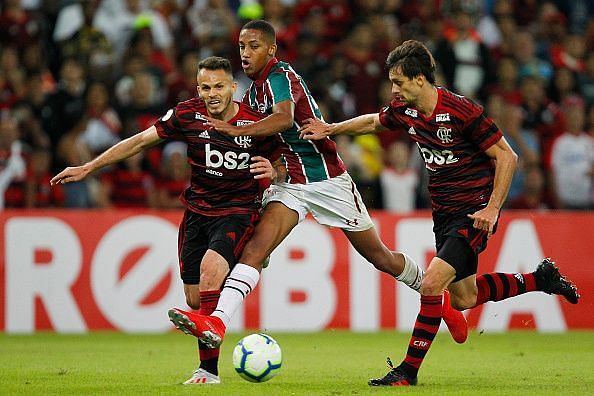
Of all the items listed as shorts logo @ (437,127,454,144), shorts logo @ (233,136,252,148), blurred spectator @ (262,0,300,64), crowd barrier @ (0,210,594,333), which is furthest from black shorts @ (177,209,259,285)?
blurred spectator @ (262,0,300,64)

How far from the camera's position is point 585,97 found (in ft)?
54.1

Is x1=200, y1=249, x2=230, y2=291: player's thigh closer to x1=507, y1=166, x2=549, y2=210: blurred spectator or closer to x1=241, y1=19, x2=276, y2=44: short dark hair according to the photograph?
x1=241, y1=19, x2=276, y2=44: short dark hair

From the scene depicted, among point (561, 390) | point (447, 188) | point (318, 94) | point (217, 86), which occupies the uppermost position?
point (318, 94)

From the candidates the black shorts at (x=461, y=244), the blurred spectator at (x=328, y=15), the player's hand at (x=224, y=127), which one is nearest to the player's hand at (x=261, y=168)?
the player's hand at (x=224, y=127)

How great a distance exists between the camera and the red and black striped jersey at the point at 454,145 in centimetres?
800

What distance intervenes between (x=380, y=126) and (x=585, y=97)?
868 cm

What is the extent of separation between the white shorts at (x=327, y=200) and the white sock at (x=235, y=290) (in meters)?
0.79

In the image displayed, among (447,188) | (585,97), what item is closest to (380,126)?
(447,188)

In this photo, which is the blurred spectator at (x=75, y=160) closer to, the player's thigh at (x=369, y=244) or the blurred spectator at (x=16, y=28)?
the blurred spectator at (x=16, y=28)

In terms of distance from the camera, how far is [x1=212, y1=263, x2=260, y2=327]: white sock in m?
7.68

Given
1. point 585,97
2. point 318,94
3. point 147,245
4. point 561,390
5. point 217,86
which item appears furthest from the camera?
point 585,97

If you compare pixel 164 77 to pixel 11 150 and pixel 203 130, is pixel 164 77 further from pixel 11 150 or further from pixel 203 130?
pixel 203 130

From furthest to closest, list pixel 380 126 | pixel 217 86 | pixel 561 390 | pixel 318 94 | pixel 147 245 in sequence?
pixel 318 94 → pixel 147 245 → pixel 380 126 → pixel 217 86 → pixel 561 390

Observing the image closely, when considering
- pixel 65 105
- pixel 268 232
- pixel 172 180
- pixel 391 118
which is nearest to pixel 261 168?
pixel 268 232
